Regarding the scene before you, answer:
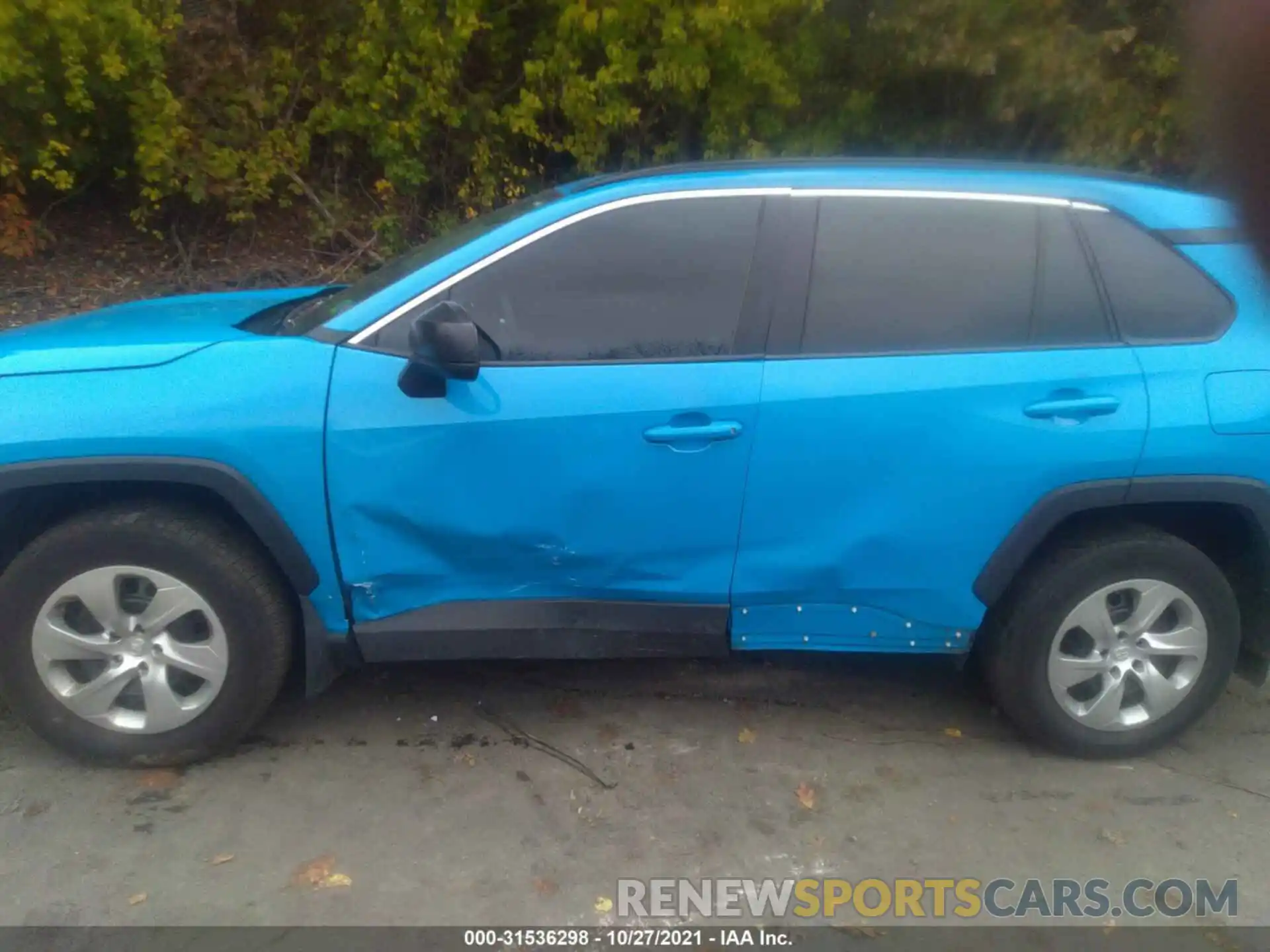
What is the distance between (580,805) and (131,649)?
4.75 feet

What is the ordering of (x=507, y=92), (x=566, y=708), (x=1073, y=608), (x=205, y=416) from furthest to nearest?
(x=507, y=92) < (x=566, y=708) < (x=1073, y=608) < (x=205, y=416)

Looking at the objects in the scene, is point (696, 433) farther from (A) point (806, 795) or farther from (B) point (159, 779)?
(B) point (159, 779)

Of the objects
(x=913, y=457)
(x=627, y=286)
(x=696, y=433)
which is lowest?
(x=913, y=457)

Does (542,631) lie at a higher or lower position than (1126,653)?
higher

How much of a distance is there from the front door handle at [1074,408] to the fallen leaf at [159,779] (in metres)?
2.86

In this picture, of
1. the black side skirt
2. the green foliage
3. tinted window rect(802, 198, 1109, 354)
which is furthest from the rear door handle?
the green foliage

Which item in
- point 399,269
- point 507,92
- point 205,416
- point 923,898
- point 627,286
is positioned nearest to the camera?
point 923,898

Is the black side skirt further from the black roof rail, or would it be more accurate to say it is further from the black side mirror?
the black roof rail

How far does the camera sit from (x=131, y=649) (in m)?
3.26

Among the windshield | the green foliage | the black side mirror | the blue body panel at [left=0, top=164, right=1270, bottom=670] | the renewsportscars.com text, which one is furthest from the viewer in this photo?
the green foliage

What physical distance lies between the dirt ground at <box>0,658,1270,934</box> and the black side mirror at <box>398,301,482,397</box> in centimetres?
126

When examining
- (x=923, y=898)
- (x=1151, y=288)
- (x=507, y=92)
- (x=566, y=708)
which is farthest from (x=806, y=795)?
(x=507, y=92)

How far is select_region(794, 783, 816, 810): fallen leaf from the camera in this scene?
3316 millimetres
